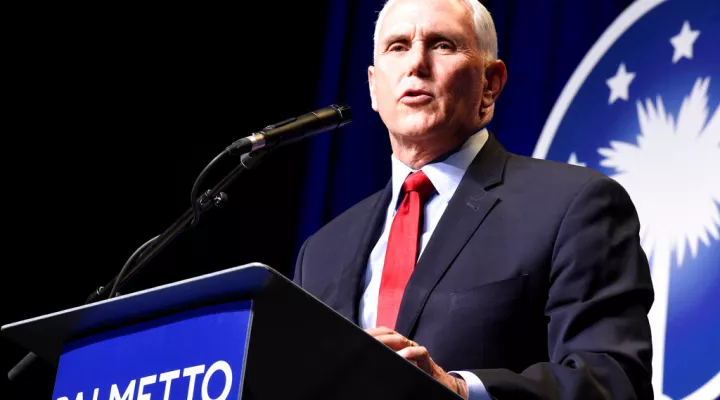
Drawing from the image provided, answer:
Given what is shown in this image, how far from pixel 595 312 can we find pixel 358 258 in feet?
1.84

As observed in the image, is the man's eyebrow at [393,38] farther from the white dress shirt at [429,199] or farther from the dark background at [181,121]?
the dark background at [181,121]

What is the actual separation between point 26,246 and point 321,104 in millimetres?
1264

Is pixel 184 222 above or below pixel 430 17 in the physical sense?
below

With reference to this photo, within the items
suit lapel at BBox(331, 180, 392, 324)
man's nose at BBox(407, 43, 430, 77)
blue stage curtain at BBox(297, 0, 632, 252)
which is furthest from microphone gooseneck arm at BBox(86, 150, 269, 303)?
blue stage curtain at BBox(297, 0, 632, 252)

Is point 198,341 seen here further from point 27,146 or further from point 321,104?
point 321,104

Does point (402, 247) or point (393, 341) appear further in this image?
point (402, 247)

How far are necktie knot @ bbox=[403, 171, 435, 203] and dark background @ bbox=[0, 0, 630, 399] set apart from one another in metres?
1.24

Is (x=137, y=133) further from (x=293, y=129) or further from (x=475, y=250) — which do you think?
(x=475, y=250)

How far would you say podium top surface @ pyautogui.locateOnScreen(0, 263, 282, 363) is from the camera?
3.84ft

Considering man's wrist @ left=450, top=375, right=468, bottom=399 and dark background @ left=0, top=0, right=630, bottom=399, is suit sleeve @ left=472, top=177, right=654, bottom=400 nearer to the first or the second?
man's wrist @ left=450, top=375, right=468, bottom=399

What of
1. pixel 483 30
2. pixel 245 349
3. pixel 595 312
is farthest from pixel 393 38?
pixel 245 349

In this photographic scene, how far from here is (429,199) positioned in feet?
6.94

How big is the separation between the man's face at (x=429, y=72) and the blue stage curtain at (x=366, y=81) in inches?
40.5

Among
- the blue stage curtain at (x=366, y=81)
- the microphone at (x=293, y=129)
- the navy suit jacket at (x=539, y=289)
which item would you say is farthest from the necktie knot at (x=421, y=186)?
the blue stage curtain at (x=366, y=81)
